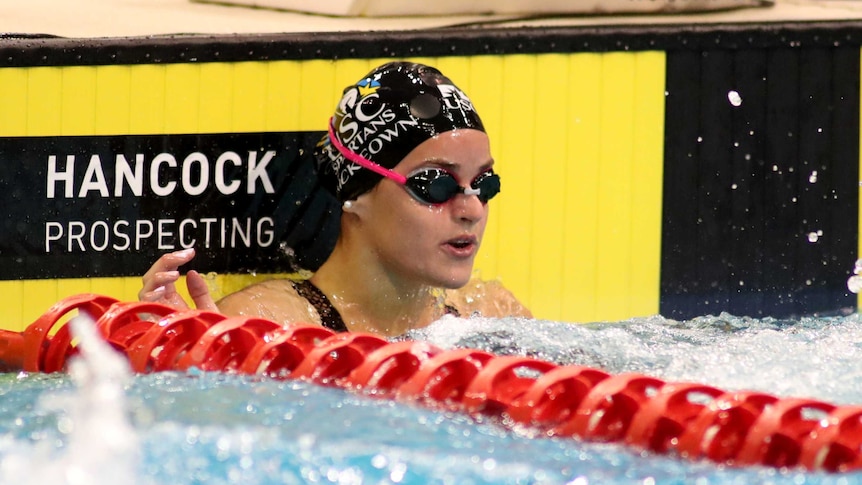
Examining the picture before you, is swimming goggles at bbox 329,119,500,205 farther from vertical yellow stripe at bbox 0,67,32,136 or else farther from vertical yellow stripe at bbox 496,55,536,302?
vertical yellow stripe at bbox 0,67,32,136

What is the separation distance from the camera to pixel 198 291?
92.2 inches

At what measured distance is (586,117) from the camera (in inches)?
118

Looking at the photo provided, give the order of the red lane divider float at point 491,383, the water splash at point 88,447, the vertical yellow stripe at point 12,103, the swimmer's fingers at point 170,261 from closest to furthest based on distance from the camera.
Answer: the water splash at point 88,447 < the red lane divider float at point 491,383 < the swimmer's fingers at point 170,261 < the vertical yellow stripe at point 12,103

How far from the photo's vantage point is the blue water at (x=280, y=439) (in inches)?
53.1

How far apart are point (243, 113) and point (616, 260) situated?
1.03 meters

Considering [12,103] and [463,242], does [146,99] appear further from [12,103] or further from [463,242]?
[463,242]

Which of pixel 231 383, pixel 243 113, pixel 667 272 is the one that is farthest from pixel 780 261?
pixel 231 383

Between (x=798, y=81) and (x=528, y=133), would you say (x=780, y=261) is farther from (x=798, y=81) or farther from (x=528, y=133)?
(x=528, y=133)

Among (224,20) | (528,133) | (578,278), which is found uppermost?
(224,20)

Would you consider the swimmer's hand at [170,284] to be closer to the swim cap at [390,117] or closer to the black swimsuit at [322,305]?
the black swimsuit at [322,305]

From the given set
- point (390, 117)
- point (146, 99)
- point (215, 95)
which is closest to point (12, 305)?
point (146, 99)

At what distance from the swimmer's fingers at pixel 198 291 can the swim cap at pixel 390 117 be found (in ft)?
1.44

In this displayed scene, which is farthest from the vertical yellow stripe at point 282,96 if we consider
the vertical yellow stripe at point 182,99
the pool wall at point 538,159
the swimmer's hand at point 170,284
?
the swimmer's hand at point 170,284

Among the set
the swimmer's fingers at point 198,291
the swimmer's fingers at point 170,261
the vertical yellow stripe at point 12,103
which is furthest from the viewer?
the vertical yellow stripe at point 12,103
